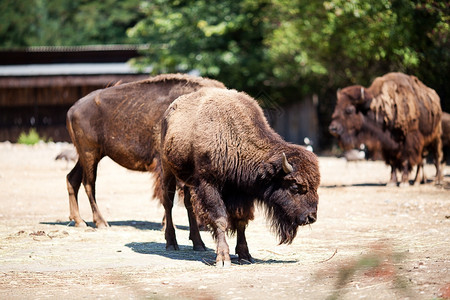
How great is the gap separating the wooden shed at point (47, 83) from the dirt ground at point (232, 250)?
52.9ft

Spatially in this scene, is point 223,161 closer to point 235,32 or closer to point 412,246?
point 412,246

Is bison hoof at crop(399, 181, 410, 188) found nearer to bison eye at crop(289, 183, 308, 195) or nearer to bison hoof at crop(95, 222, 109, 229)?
bison hoof at crop(95, 222, 109, 229)

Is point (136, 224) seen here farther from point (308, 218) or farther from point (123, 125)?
point (308, 218)

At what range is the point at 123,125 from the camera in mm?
10062

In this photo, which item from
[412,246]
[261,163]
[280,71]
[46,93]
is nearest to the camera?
[261,163]

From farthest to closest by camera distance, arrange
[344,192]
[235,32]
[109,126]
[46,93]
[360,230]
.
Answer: [46,93]
[235,32]
[344,192]
[109,126]
[360,230]

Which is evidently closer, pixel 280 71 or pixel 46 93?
pixel 280 71

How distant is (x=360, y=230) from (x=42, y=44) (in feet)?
125

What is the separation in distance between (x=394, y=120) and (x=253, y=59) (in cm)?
1356

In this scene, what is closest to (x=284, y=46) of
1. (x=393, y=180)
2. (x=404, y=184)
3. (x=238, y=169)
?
(x=393, y=180)

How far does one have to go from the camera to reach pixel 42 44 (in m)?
44.5

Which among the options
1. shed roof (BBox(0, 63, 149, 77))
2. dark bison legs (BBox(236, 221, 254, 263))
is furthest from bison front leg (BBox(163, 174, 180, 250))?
shed roof (BBox(0, 63, 149, 77))

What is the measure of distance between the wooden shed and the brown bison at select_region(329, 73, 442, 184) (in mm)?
16595

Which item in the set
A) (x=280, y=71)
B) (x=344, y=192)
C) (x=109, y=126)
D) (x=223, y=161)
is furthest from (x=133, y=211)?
(x=280, y=71)
